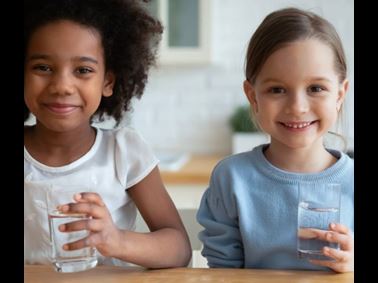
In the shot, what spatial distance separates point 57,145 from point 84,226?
13.4 inches

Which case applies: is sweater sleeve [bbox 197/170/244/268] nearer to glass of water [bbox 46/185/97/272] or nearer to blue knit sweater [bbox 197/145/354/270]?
blue knit sweater [bbox 197/145/354/270]

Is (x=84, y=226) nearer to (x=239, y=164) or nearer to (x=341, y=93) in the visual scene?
(x=239, y=164)

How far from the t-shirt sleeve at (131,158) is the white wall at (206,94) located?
208cm

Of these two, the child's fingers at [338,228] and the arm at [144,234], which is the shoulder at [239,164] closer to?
the arm at [144,234]

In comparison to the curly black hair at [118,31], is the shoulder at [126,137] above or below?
below

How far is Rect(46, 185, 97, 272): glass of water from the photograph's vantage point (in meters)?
0.77

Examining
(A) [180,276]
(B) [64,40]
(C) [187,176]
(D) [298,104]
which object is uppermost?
(B) [64,40]

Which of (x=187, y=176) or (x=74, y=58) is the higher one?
(x=74, y=58)

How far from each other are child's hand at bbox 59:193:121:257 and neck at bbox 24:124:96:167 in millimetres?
297

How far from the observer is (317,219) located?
0.83m

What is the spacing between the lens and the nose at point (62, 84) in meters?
0.86

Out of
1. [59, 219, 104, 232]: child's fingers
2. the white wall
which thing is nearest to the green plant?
the white wall

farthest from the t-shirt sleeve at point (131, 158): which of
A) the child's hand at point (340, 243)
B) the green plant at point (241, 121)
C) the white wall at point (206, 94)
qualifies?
the white wall at point (206, 94)

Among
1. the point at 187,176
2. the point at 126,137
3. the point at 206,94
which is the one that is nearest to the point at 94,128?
the point at 126,137
